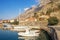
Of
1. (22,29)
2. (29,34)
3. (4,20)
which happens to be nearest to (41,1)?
(4,20)

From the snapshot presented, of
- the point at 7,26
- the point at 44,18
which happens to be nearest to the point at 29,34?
the point at 44,18

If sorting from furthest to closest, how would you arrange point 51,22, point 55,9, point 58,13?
point 55,9 → point 58,13 → point 51,22

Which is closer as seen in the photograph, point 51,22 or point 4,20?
point 51,22

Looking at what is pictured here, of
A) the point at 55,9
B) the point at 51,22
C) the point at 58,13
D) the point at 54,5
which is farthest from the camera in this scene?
the point at 54,5

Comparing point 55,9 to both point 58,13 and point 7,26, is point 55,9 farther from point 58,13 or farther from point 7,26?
point 7,26

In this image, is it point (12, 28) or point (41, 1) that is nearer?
point (12, 28)

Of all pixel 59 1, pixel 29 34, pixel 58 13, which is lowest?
pixel 29 34

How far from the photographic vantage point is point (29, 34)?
3881 cm

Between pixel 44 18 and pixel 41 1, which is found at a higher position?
pixel 41 1

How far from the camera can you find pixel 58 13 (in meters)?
50.1

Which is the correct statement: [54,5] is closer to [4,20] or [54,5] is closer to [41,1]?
[41,1]

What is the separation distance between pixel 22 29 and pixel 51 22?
17.2 meters

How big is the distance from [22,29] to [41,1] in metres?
29.0

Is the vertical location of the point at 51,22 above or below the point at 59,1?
below
